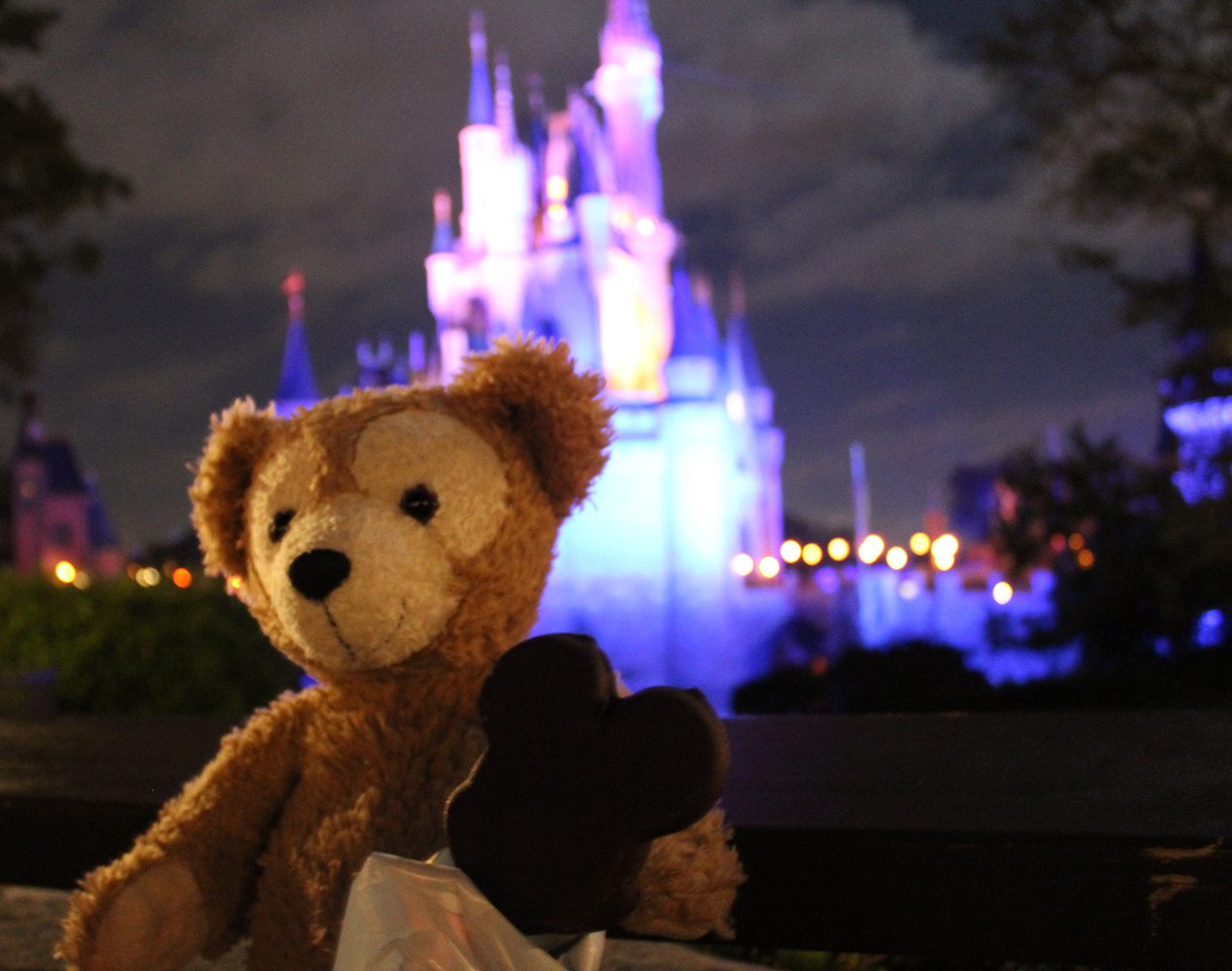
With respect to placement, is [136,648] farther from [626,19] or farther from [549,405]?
[626,19]

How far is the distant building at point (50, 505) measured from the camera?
5006cm

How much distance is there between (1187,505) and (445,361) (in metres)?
24.3

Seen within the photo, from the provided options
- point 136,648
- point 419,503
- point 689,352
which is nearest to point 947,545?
point 689,352

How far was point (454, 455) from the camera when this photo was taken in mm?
1851

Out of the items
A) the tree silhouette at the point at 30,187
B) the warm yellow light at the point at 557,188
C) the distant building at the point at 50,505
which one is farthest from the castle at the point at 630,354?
the distant building at the point at 50,505

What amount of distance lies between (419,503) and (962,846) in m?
1.03

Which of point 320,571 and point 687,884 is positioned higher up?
point 320,571

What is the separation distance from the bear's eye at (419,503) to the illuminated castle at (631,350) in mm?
25453

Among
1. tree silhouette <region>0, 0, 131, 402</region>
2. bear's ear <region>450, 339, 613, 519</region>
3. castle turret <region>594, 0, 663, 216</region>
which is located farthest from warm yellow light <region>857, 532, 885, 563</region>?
bear's ear <region>450, 339, 613, 519</region>

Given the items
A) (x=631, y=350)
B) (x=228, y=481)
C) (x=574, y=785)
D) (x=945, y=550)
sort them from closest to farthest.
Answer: (x=574, y=785) → (x=228, y=481) → (x=945, y=550) → (x=631, y=350)

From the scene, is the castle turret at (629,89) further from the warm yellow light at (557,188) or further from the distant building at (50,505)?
the distant building at (50,505)

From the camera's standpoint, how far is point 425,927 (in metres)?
1.33

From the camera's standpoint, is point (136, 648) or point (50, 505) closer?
point (136, 648)

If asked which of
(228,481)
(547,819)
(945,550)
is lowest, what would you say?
(547,819)
